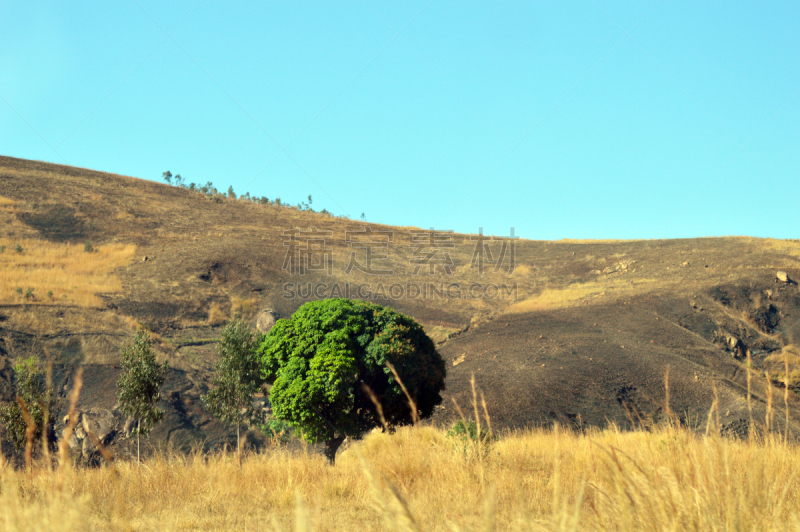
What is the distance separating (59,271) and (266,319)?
1537cm

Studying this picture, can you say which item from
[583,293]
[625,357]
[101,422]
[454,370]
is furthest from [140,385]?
[583,293]

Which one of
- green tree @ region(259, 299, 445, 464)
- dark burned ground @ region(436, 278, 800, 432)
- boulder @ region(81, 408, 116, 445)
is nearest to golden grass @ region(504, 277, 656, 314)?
dark burned ground @ region(436, 278, 800, 432)

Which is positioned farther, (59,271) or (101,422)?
(59,271)

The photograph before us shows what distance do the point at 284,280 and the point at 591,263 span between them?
29.8m

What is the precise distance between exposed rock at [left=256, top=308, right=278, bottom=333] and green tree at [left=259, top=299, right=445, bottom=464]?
1819 centimetres

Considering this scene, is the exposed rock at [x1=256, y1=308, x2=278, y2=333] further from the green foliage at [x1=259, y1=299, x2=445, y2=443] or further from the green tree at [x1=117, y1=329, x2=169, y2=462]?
the green foliage at [x1=259, y1=299, x2=445, y2=443]

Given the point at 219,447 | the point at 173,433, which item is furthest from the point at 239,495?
the point at 173,433

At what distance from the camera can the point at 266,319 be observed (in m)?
33.0

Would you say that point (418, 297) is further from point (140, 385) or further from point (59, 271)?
point (140, 385)

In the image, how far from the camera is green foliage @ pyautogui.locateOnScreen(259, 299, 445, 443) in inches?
493

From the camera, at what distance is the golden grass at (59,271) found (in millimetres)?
29781

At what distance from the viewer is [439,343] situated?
1246 inches

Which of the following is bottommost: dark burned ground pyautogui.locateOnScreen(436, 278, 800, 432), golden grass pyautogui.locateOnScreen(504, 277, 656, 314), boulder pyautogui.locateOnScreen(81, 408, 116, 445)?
boulder pyautogui.locateOnScreen(81, 408, 116, 445)

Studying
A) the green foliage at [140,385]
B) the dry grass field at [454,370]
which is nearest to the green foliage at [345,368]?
the dry grass field at [454,370]
